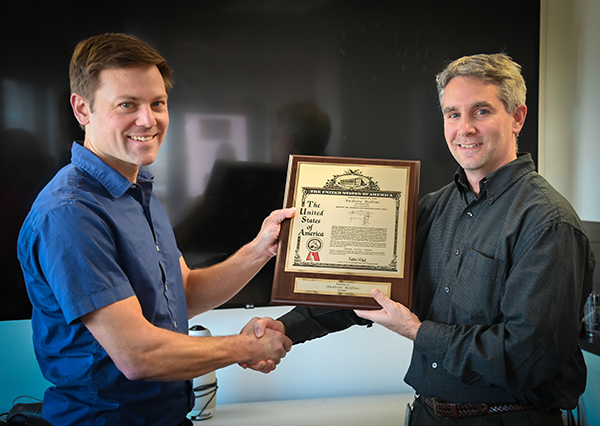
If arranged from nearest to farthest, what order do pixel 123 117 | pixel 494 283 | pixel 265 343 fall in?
pixel 494 283, pixel 123 117, pixel 265 343

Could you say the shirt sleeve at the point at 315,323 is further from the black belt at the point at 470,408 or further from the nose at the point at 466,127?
the nose at the point at 466,127

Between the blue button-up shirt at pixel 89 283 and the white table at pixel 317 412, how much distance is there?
0.87 metres

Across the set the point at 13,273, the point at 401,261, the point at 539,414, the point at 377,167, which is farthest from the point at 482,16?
the point at 13,273

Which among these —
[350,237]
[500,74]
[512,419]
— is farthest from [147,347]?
[500,74]

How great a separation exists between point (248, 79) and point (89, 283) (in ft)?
4.86

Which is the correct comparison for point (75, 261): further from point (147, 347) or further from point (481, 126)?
point (481, 126)

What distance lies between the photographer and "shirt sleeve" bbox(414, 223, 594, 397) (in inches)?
53.3

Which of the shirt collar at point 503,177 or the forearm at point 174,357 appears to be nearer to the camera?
the forearm at point 174,357

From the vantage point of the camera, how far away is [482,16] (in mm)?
2785

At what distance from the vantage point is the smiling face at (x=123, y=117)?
1549 mm

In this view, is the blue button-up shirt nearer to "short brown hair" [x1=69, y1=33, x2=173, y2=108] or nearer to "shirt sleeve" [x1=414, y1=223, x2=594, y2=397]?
"short brown hair" [x1=69, y1=33, x2=173, y2=108]

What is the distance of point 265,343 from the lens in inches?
71.7

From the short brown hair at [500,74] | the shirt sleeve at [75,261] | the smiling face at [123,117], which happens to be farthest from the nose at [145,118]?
the short brown hair at [500,74]

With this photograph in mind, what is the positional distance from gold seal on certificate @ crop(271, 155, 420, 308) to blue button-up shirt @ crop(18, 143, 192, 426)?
0.44m
